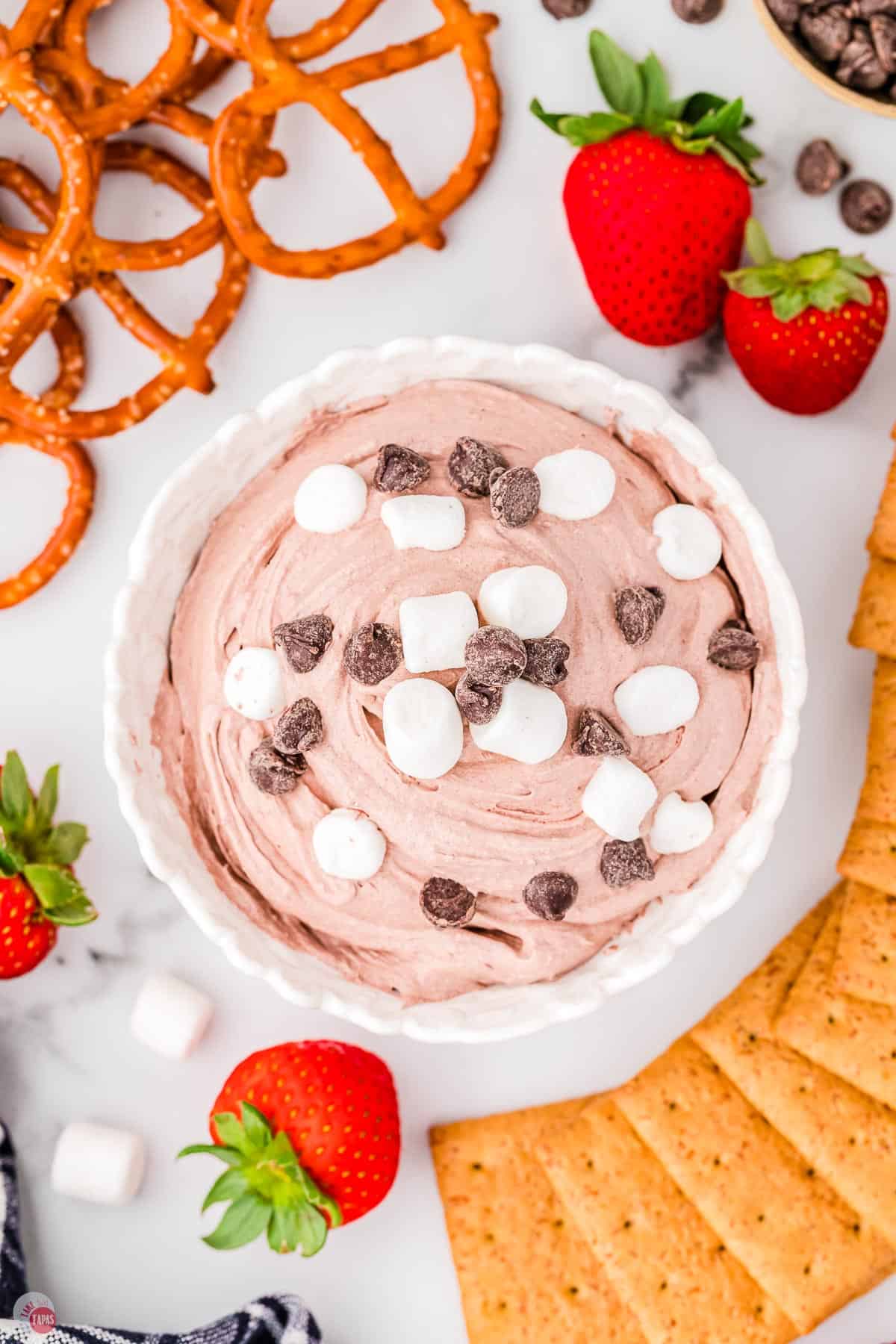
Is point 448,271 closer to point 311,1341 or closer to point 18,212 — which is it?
point 18,212

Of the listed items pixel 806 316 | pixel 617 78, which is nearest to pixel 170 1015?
pixel 806 316

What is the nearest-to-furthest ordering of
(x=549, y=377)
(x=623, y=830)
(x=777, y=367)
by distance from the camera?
(x=623, y=830) < (x=549, y=377) < (x=777, y=367)

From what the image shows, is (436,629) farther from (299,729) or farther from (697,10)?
(697,10)

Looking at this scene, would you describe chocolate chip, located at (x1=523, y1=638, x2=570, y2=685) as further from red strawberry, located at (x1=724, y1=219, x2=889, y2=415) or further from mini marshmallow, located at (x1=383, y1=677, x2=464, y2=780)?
red strawberry, located at (x1=724, y1=219, x2=889, y2=415)

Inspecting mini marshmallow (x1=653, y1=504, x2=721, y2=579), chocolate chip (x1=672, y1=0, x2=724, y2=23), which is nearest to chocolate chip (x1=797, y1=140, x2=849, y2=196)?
chocolate chip (x1=672, y1=0, x2=724, y2=23)

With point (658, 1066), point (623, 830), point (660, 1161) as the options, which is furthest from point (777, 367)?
point (660, 1161)

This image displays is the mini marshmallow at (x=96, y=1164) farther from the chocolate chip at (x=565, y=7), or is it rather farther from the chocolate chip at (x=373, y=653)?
the chocolate chip at (x=565, y=7)

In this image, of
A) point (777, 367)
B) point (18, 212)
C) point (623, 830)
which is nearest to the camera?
point (623, 830)

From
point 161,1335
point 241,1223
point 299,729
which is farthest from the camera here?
point 161,1335
